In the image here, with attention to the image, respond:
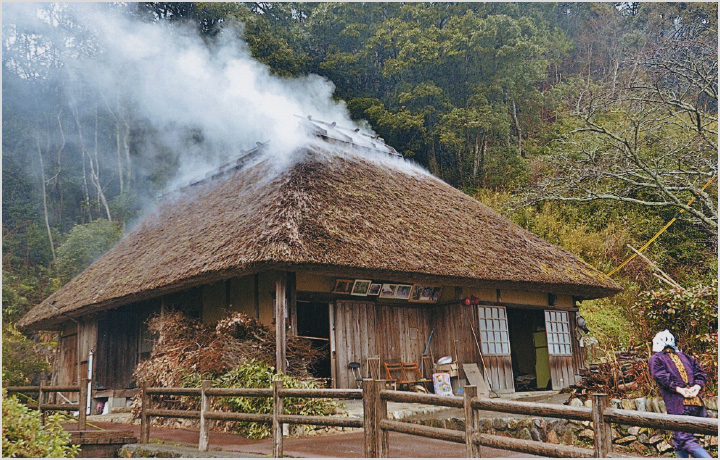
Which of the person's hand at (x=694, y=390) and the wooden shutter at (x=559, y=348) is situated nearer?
the person's hand at (x=694, y=390)

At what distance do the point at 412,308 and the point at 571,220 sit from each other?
1021 cm

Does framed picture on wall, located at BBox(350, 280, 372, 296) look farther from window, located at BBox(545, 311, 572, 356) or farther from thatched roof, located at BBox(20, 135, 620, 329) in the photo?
window, located at BBox(545, 311, 572, 356)

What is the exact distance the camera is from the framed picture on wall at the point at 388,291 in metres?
10.2

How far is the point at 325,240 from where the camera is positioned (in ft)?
27.9

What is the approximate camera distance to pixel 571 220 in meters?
19.1

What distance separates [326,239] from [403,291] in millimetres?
2466

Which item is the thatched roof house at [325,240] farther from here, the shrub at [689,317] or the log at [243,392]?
the shrub at [689,317]

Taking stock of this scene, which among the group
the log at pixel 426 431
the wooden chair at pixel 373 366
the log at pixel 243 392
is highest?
the wooden chair at pixel 373 366

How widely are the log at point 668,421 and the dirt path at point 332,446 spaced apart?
2.29 meters

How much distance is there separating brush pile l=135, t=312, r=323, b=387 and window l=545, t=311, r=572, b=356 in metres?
5.38

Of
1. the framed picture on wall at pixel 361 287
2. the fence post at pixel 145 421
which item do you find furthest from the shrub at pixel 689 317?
the fence post at pixel 145 421

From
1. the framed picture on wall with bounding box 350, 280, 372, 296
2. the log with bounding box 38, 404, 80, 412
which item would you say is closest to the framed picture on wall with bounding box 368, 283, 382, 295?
the framed picture on wall with bounding box 350, 280, 372, 296

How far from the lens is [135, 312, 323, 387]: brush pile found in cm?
845

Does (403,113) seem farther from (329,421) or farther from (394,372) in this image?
(329,421)
